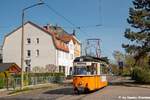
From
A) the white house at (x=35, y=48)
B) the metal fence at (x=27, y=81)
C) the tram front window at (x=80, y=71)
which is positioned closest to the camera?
the tram front window at (x=80, y=71)

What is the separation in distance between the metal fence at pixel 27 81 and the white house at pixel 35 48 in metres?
10.8

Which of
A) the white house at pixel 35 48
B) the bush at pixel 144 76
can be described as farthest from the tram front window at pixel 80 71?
the white house at pixel 35 48

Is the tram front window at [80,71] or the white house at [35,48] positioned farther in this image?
the white house at [35,48]

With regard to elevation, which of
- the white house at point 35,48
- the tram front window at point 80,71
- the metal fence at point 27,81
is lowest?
the metal fence at point 27,81

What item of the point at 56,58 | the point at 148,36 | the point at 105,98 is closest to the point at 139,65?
the point at 56,58

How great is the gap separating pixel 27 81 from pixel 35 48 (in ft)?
105

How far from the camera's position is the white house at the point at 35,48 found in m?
79.4

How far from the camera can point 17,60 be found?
81562 millimetres

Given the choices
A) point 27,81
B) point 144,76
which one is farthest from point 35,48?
point 27,81

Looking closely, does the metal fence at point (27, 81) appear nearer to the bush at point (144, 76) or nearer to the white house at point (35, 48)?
the white house at point (35, 48)

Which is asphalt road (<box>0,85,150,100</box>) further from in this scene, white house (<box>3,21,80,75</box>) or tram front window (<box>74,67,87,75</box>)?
white house (<box>3,21,80,75</box>)

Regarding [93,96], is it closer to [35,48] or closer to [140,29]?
[140,29]

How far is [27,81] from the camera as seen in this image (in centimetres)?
4869

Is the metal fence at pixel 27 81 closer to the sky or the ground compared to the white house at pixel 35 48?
closer to the ground
